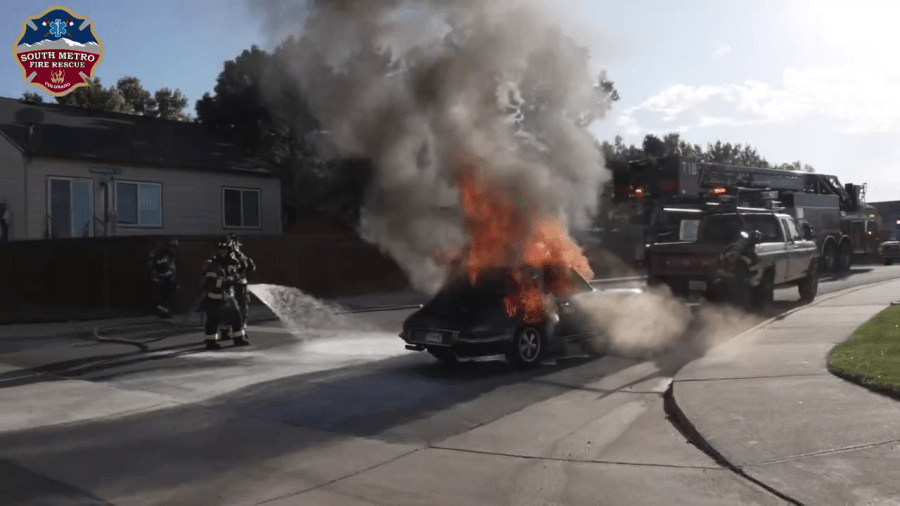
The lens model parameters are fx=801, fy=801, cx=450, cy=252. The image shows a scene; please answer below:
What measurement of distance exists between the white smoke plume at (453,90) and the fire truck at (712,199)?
6.30 meters

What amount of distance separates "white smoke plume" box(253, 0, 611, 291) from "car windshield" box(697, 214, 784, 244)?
3.99 m

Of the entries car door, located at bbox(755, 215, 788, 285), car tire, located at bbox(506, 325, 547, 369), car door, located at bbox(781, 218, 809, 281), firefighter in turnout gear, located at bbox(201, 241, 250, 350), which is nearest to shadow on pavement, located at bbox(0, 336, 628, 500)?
car tire, located at bbox(506, 325, 547, 369)

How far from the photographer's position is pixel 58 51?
76.2 ft

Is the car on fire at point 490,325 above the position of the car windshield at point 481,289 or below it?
below

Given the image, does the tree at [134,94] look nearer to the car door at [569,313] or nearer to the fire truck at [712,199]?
the fire truck at [712,199]

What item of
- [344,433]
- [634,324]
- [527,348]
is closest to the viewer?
[344,433]

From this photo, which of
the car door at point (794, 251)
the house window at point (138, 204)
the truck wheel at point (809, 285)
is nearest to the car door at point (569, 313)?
the car door at point (794, 251)

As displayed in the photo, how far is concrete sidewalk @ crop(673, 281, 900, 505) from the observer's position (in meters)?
5.31

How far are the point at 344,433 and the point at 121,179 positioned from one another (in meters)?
18.6

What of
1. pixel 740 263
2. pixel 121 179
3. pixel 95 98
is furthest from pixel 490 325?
pixel 95 98

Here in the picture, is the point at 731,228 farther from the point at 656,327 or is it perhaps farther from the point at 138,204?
the point at 138,204

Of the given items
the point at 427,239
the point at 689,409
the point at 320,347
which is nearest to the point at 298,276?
the point at 427,239

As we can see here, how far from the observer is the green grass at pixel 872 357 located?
307 inches

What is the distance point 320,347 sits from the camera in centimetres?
1287
